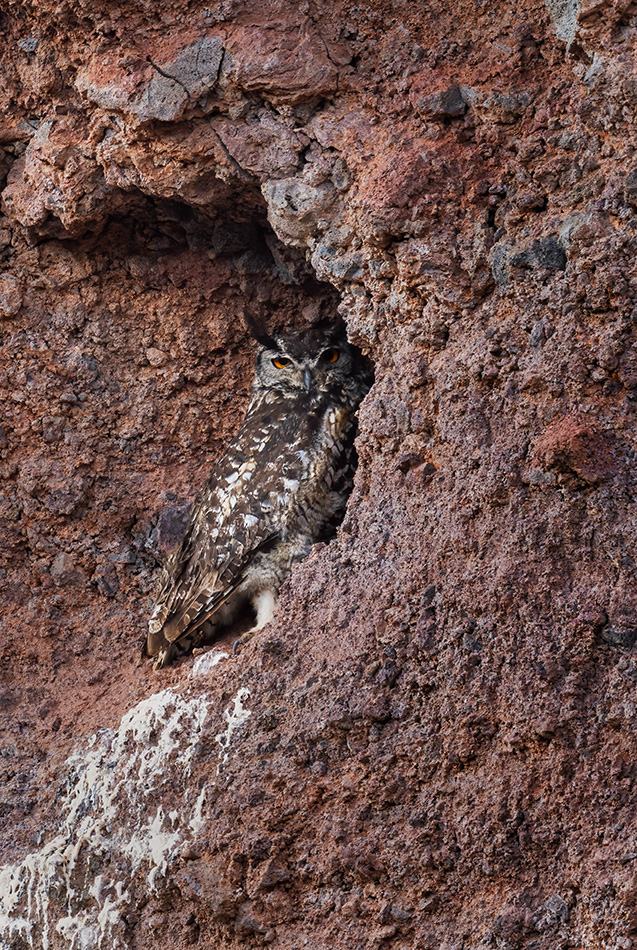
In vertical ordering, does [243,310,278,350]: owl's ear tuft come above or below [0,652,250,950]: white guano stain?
above

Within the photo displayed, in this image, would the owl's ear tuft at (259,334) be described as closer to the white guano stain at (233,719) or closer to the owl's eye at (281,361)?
the owl's eye at (281,361)

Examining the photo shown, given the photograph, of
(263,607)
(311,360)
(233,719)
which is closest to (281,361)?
(311,360)

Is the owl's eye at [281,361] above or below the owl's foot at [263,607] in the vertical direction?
above

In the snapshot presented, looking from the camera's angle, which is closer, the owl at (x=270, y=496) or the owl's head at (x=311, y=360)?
the owl at (x=270, y=496)

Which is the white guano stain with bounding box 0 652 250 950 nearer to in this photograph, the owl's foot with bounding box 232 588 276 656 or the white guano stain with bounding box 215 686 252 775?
the white guano stain with bounding box 215 686 252 775

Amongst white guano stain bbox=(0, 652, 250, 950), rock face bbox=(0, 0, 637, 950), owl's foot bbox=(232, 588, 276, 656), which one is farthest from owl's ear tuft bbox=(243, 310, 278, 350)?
white guano stain bbox=(0, 652, 250, 950)

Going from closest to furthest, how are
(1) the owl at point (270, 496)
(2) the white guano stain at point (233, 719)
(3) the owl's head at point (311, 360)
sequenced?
1. (2) the white guano stain at point (233, 719)
2. (1) the owl at point (270, 496)
3. (3) the owl's head at point (311, 360)

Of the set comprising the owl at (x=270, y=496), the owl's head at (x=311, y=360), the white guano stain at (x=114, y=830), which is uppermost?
the owl's head at (x=311, y=360)

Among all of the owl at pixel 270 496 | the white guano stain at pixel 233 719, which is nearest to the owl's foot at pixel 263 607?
the owl at pixel 270 496
